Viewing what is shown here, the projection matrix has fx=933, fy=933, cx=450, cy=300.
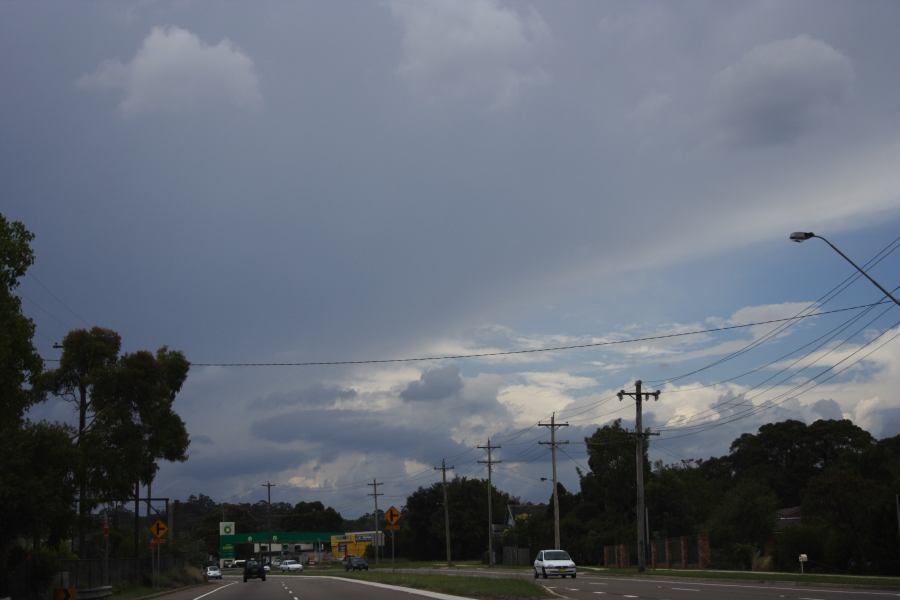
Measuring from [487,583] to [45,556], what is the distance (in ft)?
55.8

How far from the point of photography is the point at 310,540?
161 m

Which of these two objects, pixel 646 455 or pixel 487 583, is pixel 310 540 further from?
pixel 487 583

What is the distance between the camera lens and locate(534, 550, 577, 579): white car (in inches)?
1992

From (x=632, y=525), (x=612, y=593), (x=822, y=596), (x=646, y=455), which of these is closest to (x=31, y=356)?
(x=612, y=593)

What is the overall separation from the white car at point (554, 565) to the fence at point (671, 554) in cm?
1312

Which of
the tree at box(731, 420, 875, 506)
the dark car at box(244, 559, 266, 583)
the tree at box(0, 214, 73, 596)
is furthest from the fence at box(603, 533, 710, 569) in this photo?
the tree at box(0, 214, 73, 596)

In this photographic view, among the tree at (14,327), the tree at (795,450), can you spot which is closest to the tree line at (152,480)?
the tree at (14,327)

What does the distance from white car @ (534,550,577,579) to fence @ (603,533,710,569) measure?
13.1m

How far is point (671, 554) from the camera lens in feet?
222

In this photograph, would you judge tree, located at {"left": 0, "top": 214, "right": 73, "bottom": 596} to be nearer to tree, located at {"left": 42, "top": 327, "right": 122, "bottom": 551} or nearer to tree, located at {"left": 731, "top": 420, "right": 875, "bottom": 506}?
tree, located at {"left": 42, "top": 327, "right": 122, "bottom": 551}

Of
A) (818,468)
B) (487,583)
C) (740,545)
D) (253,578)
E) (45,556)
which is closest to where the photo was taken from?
(45,556)

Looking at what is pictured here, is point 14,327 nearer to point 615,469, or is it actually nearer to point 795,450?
point 615,469

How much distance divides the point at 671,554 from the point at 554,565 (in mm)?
20088

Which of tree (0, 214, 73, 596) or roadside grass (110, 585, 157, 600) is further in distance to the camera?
roadside grass (110, 585, 157, 600)
